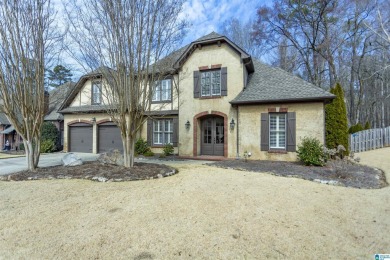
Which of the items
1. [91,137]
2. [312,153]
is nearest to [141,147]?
[91,137]

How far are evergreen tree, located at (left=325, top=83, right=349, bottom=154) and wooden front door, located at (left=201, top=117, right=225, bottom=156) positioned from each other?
580 cm

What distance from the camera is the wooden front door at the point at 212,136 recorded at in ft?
41.3

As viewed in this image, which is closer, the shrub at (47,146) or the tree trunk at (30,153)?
the tree trunk at (30,153)

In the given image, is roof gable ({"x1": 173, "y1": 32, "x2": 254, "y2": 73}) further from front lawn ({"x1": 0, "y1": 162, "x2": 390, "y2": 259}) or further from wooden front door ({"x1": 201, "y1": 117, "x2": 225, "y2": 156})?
front lawn ({"x1": 0, "y1": 162, "x2": 390, "y2": 259})

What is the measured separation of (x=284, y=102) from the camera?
35.7ft

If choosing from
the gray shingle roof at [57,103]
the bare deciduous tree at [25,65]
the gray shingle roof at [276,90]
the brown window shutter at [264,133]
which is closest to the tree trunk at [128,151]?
the bare deciduous tree at [25,65]

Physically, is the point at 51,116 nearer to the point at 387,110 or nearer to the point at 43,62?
the point at 43,62

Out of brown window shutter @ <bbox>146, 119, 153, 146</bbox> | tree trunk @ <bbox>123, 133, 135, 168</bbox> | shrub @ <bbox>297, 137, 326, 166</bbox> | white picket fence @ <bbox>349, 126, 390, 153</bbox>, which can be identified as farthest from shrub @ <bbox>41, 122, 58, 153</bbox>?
white picket fence @ <bbox>349, 126, 390, 153</bbox>

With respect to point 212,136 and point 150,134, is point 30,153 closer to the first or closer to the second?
point 150,134

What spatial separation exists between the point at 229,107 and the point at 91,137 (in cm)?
1044

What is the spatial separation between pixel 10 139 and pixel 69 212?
2219cm

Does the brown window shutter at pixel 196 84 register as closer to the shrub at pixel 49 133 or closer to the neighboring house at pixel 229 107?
the neighboring house at pixel 229 107

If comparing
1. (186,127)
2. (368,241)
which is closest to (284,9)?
(186,127)

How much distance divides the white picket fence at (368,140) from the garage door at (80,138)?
18800 mm
